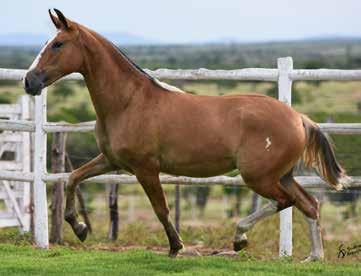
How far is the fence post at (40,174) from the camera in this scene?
11.4 meters

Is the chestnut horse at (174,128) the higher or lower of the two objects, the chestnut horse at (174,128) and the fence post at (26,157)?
the higher

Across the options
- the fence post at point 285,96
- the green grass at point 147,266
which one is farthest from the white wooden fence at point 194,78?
the green grass at point 147,266

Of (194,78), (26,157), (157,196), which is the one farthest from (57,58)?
(26,157)

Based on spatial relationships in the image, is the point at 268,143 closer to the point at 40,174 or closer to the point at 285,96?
the point at 285,96

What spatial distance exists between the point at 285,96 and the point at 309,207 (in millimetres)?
1282

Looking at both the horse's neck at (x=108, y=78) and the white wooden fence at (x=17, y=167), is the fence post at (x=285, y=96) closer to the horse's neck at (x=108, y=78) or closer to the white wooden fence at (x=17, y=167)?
the horse's neck at (x=108, y=78)

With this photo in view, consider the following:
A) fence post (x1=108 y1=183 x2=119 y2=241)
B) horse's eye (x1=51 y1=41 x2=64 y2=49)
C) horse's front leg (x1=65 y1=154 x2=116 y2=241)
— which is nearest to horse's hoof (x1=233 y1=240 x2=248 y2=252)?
horse's front leg (x1=65 y1=154 x2=116 y2=241)

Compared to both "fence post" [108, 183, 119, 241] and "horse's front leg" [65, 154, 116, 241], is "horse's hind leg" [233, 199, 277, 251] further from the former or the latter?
"fence post" [108, 183, 119, 241]

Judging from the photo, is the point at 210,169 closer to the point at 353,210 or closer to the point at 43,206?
the point at 43,206

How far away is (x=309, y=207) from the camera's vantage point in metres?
9.64

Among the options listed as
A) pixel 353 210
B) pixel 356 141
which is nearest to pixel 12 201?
pixel 353 210

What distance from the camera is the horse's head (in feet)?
30.3

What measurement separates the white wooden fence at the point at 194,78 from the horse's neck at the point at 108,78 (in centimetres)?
123

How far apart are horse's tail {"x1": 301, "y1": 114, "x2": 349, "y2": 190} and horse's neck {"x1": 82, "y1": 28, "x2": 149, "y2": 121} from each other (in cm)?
161
